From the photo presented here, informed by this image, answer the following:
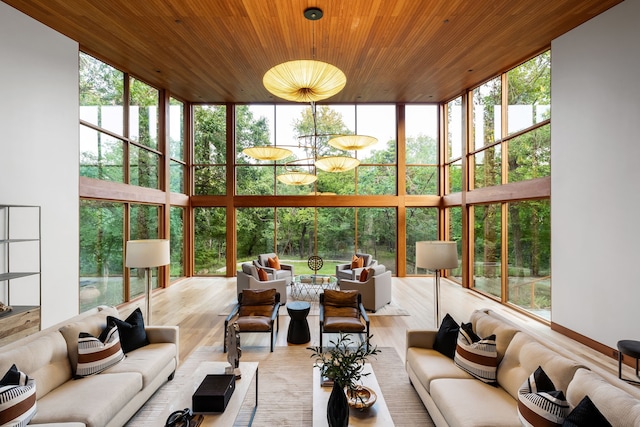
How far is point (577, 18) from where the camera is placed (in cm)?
482

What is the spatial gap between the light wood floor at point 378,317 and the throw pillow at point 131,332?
990mm

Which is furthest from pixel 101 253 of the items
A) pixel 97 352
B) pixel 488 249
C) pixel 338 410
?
pixel 488 249

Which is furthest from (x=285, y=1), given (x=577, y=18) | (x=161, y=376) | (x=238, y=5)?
(x=161, y=376)

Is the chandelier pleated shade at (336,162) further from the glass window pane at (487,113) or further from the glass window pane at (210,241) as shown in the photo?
the glass window pane at (210,241)

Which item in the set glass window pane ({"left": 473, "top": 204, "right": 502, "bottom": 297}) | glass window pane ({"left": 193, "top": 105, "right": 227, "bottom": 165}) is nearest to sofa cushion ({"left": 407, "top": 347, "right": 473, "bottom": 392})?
glass window pane ({"left": 473, "top": 204, "right": 502, "bottom": 297})

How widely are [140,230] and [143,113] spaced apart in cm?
287

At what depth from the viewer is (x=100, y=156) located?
629cm

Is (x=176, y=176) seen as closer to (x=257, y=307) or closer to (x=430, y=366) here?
(x=257, y=307)

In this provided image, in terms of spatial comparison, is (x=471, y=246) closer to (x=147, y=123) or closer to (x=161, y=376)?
(x=161, y=376)

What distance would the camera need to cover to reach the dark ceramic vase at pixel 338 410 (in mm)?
2240

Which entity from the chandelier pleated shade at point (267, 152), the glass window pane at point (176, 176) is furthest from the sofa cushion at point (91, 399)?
the glass window pane at point (176, 176)

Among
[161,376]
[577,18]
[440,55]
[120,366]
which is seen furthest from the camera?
[440,55]

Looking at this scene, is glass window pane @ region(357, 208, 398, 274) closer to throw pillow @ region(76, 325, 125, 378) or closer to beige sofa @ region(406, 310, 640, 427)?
beige sofa @ region(406, 310, 640, 427)

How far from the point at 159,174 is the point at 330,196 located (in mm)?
4808
